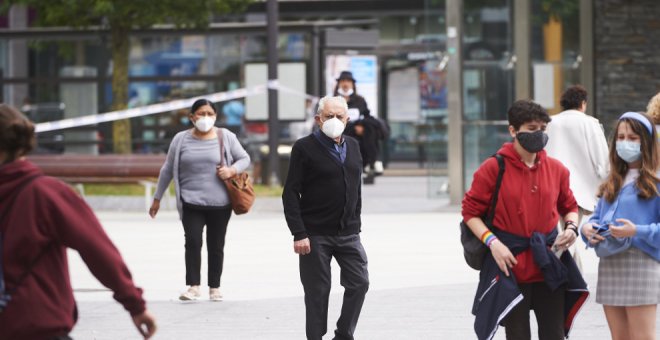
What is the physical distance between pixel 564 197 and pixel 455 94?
13.8 m

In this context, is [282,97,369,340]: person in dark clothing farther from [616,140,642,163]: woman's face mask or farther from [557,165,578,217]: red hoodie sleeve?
[616,140,642,163]: woman's face mask

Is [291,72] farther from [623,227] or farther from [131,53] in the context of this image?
[623,227]

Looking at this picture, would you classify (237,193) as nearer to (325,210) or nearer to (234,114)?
(325,210)

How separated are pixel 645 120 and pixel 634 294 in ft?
2.59

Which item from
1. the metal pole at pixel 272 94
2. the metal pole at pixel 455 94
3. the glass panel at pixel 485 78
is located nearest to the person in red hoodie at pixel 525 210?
the glass panel at pixel 485 78

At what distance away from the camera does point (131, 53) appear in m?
32.0

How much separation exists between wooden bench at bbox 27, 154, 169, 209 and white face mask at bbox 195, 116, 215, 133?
31.7 ft

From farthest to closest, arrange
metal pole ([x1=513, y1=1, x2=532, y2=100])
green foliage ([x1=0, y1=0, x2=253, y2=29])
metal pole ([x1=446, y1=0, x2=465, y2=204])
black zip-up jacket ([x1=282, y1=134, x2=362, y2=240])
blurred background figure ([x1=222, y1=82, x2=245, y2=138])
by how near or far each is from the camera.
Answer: blurred background figure ([x1=222, y1=82, x2=245, y2=138])
green foliage ([x1=0, y1=0, x2=253, y2=29])
metal pole ([x1=446, y1=0, x2=465, y2=204])
metal pole ([x1=513, y1=1, x2=532, y2=100])
black zip-up jacket ([x1=282, y1=134, x2=362, y2=240])

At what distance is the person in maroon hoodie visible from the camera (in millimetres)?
4977

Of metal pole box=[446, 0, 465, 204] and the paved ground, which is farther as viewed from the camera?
metal pole box=[446, 0, 465, 204]

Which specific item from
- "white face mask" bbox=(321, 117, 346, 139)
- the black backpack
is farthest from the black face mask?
the black backpack

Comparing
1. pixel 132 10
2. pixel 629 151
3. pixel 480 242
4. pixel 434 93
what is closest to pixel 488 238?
pixel 480 242

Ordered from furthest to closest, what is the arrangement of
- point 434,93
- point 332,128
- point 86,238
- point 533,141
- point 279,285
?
point 434,93 < point 279,285 < point 332,128 < point 533,141 < point 86,238

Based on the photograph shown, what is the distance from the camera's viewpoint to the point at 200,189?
11414 millimetres
